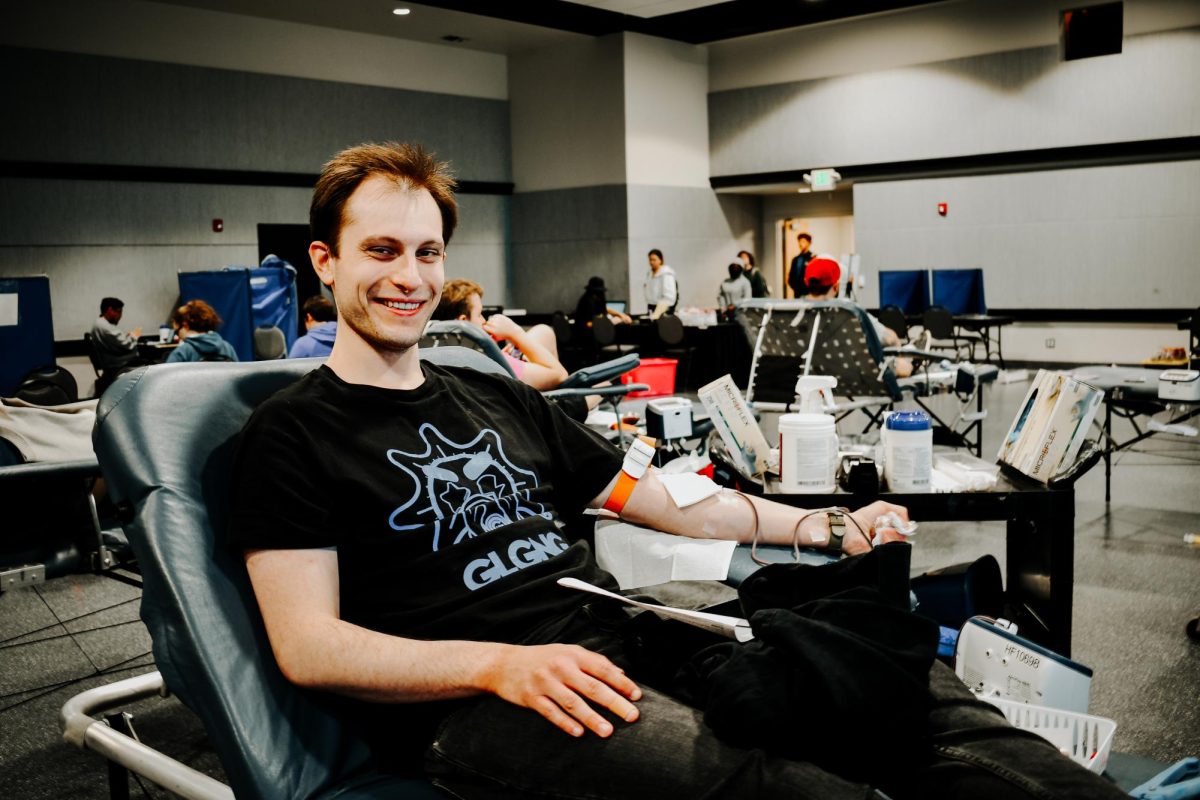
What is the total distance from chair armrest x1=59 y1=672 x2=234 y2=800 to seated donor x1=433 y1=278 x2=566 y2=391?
2.71 meters

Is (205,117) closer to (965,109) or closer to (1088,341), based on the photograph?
(965,109)

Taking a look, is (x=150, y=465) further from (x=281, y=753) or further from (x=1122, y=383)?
(x=1122, y=383)

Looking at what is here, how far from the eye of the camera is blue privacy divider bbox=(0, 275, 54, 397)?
21.9 feet

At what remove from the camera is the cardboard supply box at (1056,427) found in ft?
7.70

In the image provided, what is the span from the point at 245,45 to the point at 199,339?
6.94 metres

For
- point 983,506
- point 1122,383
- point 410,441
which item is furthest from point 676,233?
point 410,441

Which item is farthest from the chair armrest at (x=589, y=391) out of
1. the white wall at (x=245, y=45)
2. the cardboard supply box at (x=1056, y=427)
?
the white wall at (x=245, y=45)

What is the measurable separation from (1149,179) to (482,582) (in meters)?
11.3

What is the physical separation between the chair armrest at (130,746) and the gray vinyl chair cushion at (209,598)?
122 millimetres

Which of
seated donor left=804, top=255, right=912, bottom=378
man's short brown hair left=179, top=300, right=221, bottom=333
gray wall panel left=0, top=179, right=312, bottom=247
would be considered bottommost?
man's short brown hair left=179, top=300, right=221, bottom=333

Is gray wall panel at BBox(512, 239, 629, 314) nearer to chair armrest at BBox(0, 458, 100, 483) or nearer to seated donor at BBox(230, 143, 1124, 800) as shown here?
chair armrest at BBox(0, 458, 100, 483)

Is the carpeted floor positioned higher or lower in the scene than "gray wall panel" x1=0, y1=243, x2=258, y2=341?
lower

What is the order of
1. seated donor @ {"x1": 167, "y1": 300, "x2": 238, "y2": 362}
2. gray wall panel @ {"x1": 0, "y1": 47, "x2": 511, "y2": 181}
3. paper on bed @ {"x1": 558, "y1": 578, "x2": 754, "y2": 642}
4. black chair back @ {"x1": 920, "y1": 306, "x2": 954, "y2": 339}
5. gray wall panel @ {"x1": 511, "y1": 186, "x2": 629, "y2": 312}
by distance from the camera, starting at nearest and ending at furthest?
paper on bed @ {"x1": 558, "y1": 578, "x2": 754, "y2": 642}, seated donor @ {"x1": 167, "y1": 300, "x2": 238, "y2": 362}, black chair back @ {"x1": 920, "y1": 306, "x2": 954, "y2": 339}, gray wall panel @ {"x1": 0, "y1": 47, "x2": 511, "y2": 181}, gray wall panel @ {"x1": 511, "y1": 186, "x2": 629, "y2": 312}

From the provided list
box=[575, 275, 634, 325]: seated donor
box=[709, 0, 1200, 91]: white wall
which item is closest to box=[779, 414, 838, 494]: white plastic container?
box=[575, 275, 634, 325]: seated donor
